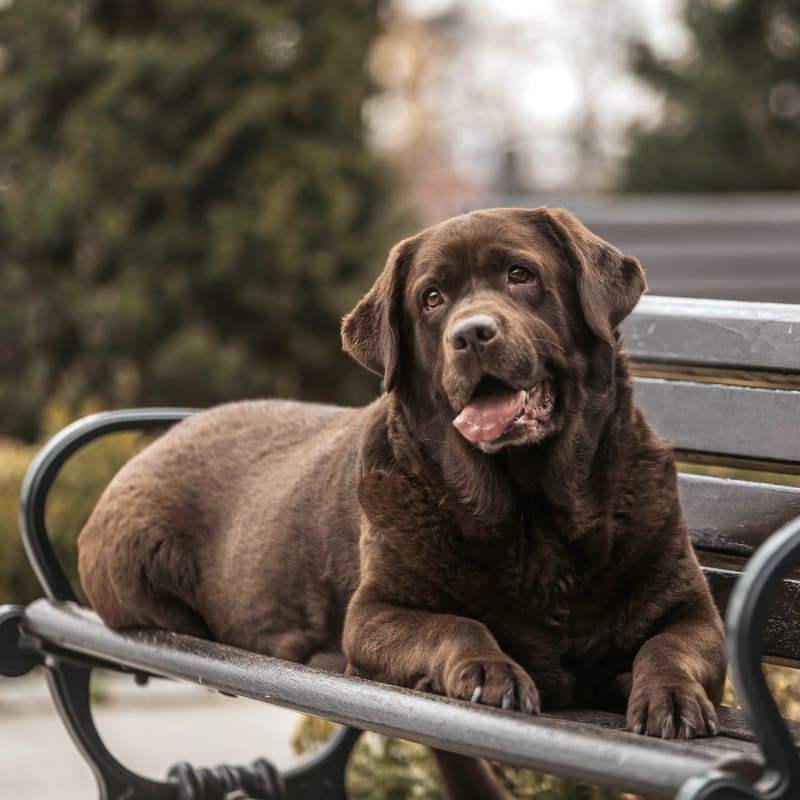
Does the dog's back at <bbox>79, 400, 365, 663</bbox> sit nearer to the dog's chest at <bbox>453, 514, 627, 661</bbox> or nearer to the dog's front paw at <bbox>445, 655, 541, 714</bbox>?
the dog's chest at <bbox>453, 514, 627, 661</bbox>

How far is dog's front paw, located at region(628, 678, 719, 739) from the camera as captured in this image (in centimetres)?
265

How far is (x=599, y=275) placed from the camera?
3.27 m

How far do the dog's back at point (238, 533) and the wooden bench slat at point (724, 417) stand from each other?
0.77 m

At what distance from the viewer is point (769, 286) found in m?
9.71

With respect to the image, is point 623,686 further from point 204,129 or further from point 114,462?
point 204,129

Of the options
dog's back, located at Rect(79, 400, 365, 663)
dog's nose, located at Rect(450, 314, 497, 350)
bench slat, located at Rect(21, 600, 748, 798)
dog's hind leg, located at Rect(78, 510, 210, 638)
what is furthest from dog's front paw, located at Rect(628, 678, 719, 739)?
dog's hind leg, located at Rect(78, 510, 210, 638)

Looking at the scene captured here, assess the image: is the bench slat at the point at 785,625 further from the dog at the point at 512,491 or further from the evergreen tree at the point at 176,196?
the evergreen tree at the point at 176,196

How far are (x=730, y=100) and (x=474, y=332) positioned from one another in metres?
12.8

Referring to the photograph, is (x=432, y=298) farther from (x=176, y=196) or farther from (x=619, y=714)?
(x=176, y=196)

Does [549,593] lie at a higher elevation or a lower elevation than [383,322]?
lower

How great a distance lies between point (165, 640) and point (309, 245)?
626 cm

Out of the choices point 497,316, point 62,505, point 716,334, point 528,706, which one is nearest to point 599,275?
point 497,316

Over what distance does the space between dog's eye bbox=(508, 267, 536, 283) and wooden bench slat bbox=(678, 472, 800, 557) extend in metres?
0.78

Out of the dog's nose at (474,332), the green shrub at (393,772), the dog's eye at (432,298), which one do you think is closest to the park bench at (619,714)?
the green shrub at (393,772)
